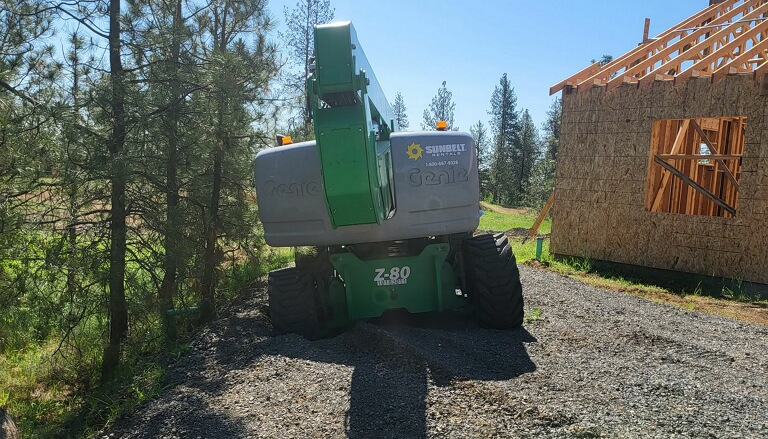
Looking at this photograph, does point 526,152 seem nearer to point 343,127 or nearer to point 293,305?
point 293,305

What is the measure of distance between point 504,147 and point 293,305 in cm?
4594

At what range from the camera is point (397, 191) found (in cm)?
518

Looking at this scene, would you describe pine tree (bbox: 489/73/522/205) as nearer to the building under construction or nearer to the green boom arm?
the building under construction

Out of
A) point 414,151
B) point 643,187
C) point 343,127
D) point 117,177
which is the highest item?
point 343,127

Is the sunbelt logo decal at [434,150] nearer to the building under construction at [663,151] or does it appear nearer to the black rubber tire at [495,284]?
the black rubber tire at [495,284]

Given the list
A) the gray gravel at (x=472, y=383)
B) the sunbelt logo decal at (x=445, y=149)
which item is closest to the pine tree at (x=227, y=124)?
the gray gravel at (x=472, y=383)

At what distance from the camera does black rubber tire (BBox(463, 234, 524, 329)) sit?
564cm

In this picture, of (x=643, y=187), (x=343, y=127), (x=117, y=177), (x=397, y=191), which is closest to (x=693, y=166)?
(x=643, y=187)

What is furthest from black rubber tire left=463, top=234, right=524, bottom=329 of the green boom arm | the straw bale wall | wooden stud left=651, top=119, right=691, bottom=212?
wooden stud left=651, top=119, right=691, bottom=212

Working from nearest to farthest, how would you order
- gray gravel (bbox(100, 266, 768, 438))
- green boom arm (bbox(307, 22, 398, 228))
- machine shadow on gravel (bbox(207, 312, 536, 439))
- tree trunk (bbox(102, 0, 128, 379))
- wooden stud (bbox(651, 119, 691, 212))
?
green boom arm (bbox(307, 22, 398, 228)) → gray gravel (bbox(100, 266, 768, 438)) → machine shadow on gravel (bbox(207, 312, 536, 439)) → tree trunk (bbox(102, 0, 128, 379)) → wooden stud (bbox(651, 119, 691, 212))

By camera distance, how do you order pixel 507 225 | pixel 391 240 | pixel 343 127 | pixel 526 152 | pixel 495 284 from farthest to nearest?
pixel 526 152, pixel 507 225, pixel 495 284, pixel 391 240, pixel 343 127

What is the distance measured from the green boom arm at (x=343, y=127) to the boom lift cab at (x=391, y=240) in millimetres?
394

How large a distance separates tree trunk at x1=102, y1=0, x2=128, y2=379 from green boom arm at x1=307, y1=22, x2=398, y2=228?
2.91 m

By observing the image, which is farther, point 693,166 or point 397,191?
point 693,166
